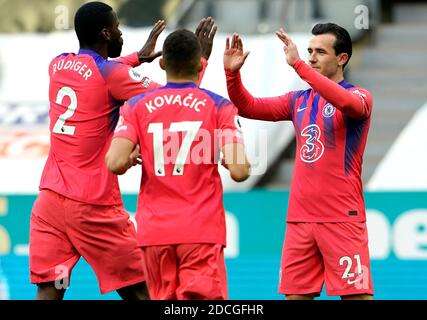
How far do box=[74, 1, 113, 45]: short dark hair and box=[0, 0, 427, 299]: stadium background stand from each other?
12.6ft

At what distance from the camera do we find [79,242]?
674 centimetres

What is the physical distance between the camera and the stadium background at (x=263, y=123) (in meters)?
10.3

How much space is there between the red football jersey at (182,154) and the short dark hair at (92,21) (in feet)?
3.45

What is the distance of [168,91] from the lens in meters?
5.83

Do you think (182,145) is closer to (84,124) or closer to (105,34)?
(84,124)

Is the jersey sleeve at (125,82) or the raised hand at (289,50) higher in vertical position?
the raised hand at (289,50)

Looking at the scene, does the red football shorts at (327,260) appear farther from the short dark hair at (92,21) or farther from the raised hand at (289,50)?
the short dark hair at (92,21)

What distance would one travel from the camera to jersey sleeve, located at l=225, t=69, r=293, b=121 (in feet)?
22.5

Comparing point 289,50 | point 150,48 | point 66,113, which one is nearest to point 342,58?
point 289,50

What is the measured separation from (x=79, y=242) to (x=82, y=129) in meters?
0.63

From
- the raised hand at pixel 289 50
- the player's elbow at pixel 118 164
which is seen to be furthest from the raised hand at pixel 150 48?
the player's elbow at pixel 118 164

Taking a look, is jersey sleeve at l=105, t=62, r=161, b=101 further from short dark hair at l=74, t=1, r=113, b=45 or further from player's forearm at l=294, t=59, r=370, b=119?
player's forearm at l=294, t=59, r=370, b=119

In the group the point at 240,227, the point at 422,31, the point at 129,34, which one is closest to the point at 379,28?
the point at 422,31

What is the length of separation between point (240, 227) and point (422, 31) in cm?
433
